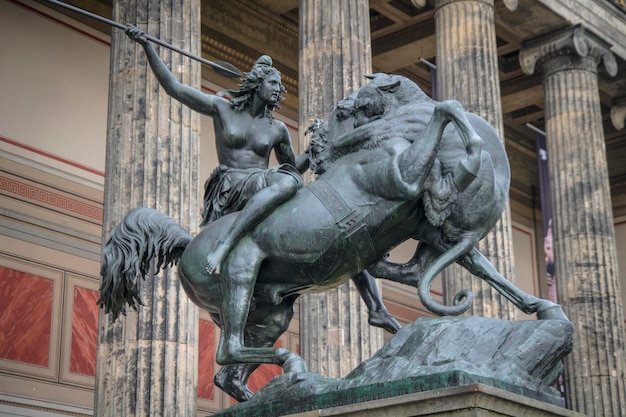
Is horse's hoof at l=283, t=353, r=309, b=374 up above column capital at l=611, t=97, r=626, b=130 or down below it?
below

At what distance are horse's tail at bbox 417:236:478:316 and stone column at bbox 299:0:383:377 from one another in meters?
8.08

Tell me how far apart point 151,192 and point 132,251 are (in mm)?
6904

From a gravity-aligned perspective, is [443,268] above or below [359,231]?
below

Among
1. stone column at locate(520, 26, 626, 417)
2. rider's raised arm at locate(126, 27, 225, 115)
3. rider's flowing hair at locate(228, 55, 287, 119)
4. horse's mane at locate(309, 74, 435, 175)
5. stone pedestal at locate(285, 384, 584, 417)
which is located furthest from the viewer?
stone column at locate(520, 26, 626, 417)

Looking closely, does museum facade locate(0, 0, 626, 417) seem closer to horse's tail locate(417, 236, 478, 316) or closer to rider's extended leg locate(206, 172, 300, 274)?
rider's extended leg locate(206, 172, 300, 274)

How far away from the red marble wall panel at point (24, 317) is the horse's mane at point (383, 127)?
1154 centimetres

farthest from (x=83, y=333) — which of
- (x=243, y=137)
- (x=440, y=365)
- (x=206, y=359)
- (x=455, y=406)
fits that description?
(x=455, y=406)

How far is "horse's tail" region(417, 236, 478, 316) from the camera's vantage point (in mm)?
5766

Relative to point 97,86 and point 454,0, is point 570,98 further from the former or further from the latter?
point 97,86

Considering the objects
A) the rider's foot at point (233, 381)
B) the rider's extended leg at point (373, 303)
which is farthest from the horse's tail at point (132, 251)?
the rider's extended leg at point (373, 303)

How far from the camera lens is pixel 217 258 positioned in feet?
18.7

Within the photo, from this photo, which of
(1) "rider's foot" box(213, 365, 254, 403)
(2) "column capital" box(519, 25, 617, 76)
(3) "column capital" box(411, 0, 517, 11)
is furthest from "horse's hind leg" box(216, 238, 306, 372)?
(2) "column capital" box(519, 25, 617, 76)

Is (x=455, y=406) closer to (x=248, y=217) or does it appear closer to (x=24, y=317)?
(x=248, y=217)

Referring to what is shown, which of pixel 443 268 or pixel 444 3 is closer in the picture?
pixel 443 268
